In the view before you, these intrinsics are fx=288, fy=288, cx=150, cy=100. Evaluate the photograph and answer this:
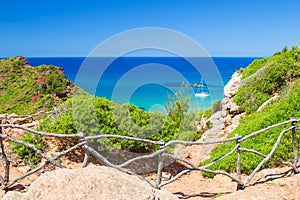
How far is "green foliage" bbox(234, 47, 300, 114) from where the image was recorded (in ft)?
41.1

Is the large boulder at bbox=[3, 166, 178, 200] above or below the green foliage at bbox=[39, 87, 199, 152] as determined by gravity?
below

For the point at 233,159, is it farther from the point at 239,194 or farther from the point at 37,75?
the point at 37,75

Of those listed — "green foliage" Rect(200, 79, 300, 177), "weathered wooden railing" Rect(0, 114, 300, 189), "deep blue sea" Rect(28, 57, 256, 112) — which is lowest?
"weathered wooden railing" Rect(0, 114, 300, 189)

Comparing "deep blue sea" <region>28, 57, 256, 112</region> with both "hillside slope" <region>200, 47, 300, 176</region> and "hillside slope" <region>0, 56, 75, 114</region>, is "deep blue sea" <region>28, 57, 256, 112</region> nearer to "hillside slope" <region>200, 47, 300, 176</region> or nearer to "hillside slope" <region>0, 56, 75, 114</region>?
"hillside slope" <region>200, 47, 300, 176</region>

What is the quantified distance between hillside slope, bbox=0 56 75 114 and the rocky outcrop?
61.1ft

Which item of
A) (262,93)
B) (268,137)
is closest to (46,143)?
(268,137)

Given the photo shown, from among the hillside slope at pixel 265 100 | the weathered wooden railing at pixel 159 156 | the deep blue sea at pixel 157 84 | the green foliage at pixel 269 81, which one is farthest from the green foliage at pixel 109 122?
the green foliage at pixel 269 81

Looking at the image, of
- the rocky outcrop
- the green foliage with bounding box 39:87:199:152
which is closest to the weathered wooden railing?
the green foliage with bounding box 39:87:199:152

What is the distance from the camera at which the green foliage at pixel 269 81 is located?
12.5 meters

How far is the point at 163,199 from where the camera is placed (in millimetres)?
4148

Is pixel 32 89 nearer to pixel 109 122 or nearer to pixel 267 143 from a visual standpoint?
pixel 109 122

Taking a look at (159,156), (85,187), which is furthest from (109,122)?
(85,187)

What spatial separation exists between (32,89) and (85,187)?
32676mm

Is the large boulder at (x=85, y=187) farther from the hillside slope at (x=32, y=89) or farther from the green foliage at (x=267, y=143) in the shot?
the hillside slope at (x=32, y=89)
